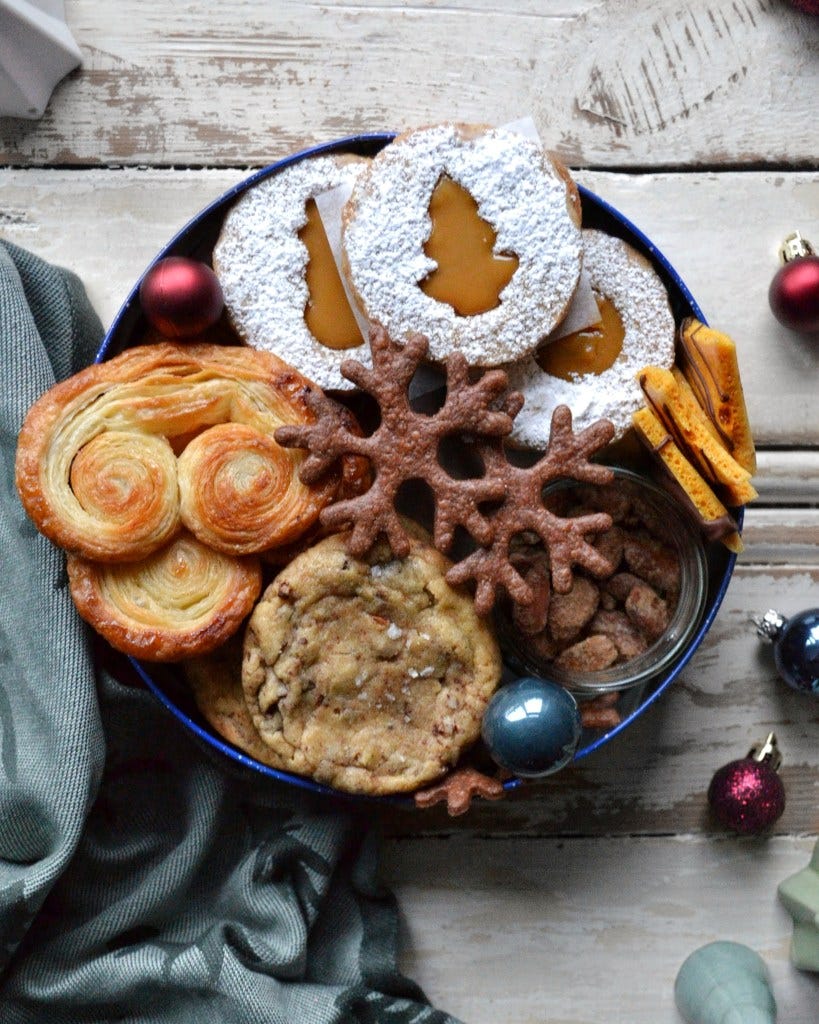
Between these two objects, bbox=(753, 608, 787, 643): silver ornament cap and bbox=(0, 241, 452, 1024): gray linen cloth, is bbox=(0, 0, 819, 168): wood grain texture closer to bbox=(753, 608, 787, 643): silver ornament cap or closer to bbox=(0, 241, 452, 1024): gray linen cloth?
bbox=(0, 241, 452, 1024): gray linen cloth

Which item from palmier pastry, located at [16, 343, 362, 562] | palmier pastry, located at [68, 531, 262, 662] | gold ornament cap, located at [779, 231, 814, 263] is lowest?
palmier pastry, located at [68, 531, 262, 662]

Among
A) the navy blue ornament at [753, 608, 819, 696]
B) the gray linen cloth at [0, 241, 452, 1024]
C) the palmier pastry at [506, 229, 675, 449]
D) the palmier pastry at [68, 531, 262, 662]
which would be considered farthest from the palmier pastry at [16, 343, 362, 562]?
the navy blue ornament at [753, 608, 819, 696]

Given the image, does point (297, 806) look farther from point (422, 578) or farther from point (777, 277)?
point (777, 277)

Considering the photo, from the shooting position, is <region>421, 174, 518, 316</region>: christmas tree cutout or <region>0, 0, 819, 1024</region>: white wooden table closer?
<region>421, 174, 518, 316</region>: christmas tree cutout

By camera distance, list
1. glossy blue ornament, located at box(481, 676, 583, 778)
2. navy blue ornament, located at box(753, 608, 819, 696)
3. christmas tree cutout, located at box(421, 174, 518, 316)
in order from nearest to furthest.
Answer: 1. glossy blue ornament, located at box(481, 676, 583, 778)
2. christmas tree cutout, located at box(421, 174, 518, 316)
3. navy blue ornament, located at box(753, 608, 819, 696)

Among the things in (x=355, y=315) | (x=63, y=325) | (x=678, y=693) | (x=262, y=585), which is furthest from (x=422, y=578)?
(x=63, y=325)

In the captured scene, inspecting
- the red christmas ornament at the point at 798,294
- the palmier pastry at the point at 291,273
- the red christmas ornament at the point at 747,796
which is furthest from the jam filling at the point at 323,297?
the red christmas ornament at the point at 747,796
